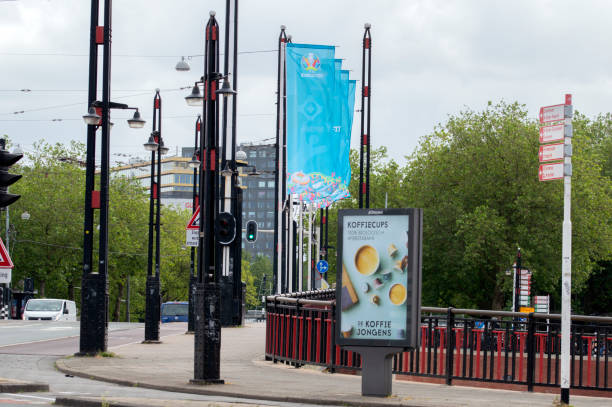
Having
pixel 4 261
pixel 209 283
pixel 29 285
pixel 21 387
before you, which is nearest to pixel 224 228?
pixel 209 283

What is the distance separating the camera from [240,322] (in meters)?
39.4

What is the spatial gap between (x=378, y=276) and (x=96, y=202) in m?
8.37

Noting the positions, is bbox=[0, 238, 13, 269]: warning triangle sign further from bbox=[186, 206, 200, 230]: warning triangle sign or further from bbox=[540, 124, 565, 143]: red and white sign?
bbox=[186, 206, 200, 230]: warning triangle sign

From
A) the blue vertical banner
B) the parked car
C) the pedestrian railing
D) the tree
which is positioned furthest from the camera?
the parked car

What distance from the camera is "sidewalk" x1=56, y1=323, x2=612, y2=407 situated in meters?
13.7

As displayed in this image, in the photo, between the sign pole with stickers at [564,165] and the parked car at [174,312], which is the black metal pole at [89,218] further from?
the parked car at [174,312]

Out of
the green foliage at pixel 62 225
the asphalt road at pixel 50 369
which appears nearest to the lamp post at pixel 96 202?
the asphalt road at pixel 50 369

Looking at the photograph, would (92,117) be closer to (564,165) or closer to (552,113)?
(552,113)

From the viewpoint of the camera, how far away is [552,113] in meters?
14.3

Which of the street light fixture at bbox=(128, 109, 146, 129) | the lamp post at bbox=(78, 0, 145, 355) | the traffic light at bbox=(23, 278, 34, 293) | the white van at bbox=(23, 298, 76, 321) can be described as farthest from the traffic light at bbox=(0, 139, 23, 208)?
the traffic light at bbox=(23, 278, 34, 293)

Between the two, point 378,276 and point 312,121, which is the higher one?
point 312,121

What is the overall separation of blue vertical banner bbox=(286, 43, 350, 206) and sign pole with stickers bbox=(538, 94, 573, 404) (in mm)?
18580

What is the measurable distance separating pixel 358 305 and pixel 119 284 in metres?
78.6

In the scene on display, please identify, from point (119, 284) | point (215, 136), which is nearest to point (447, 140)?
point (119, 284)
